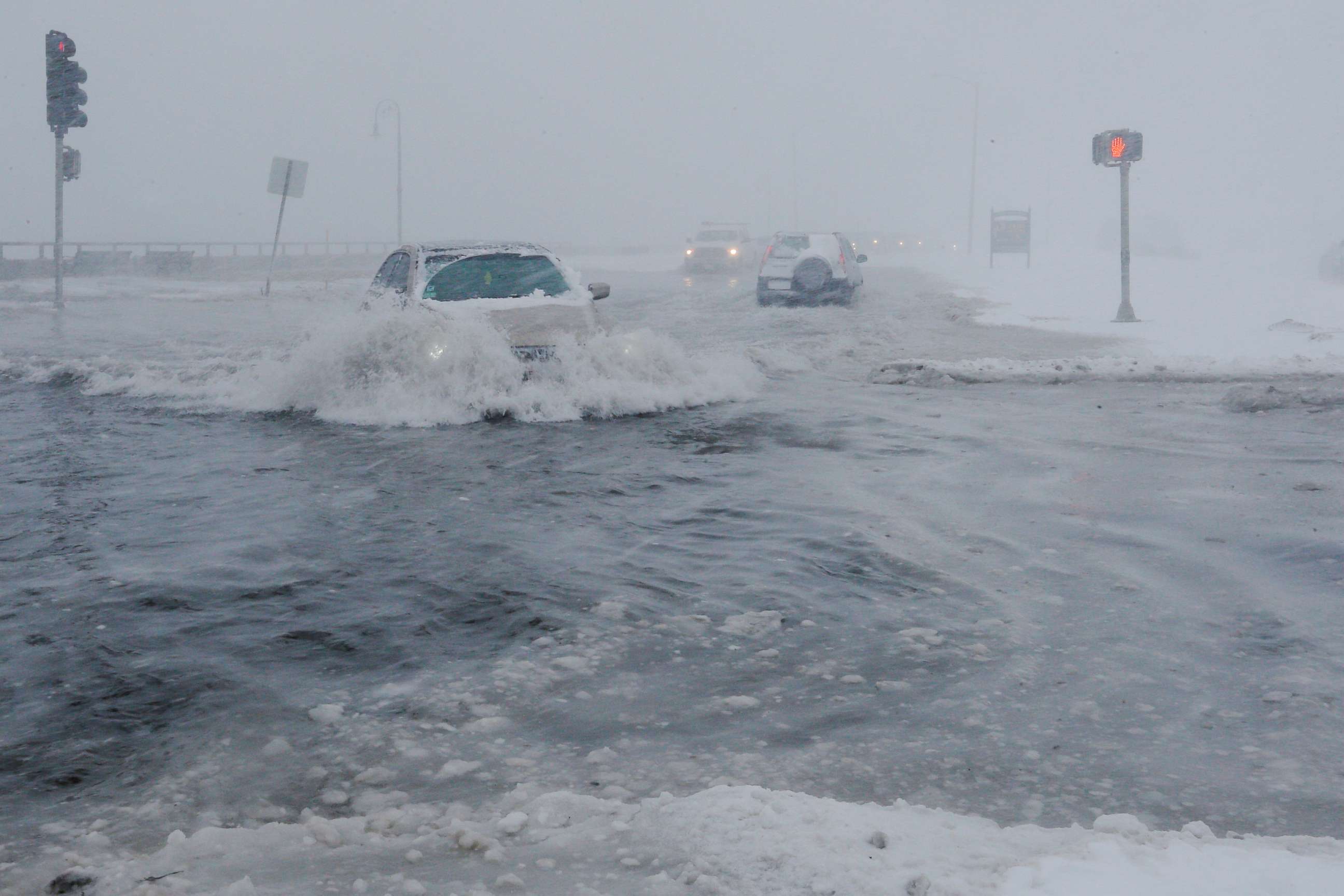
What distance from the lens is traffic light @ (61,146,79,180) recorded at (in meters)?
25.1

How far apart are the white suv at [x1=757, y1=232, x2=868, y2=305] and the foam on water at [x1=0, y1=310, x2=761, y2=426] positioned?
13.8 metres

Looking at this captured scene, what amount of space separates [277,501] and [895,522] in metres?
3.39

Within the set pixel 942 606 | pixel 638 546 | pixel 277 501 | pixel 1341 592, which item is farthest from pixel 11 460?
pixel 1341 592

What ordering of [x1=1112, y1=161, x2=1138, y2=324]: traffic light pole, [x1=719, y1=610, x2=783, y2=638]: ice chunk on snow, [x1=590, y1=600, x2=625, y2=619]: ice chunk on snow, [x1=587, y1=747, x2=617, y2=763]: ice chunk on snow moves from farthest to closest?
[x1=1112, y1=161, x2=1138, y2=324]: traffic light pole, [x1=590, y1=600, x2=625, y2=619]: ice chunk on snow, [x1=719, y1=610, x2=783, y2=638]: ice chunk on snow, [x1=587, y1=747, x2=617, y2=763]: ice chunk on snow

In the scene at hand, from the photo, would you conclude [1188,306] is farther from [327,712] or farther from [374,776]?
[374,776]

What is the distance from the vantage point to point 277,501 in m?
7.06

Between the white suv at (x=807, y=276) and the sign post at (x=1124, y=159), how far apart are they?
674 cm

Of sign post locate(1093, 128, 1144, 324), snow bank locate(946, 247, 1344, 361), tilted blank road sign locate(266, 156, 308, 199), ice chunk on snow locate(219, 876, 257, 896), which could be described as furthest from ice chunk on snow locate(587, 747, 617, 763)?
tilted blank road sign locate(266, 156, 308, 199)

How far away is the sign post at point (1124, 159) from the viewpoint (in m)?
19.2

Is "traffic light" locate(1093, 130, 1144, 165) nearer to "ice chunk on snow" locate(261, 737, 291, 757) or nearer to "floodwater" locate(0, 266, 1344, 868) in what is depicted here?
"floodwater" locate(0, 266, 1344, 868)

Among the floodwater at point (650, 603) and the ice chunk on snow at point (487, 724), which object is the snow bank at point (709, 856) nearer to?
the floodwater at point (650, 603)

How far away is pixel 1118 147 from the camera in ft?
63.2

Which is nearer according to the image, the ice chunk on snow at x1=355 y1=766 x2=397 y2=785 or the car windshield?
the ice chunk on snow at x1=355 y1=766 x2=397 y2=785

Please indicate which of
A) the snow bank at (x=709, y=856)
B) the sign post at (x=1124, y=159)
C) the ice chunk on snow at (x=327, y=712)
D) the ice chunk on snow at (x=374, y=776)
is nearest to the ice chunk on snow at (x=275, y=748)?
the ice chunk on snow at (x=327, y=712)
